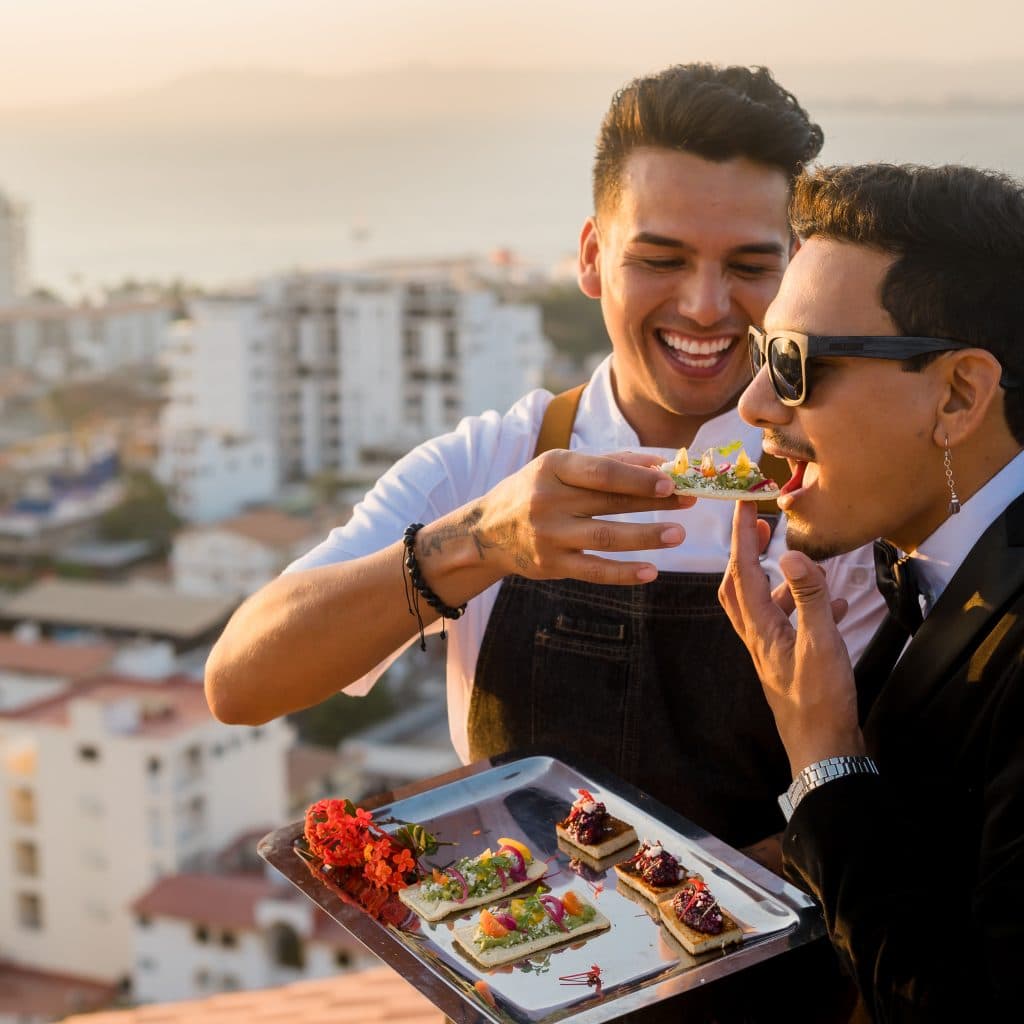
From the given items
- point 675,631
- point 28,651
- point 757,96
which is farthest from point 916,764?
point 28,651

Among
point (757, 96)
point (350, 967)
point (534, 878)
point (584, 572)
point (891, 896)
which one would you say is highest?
point (757, 96)

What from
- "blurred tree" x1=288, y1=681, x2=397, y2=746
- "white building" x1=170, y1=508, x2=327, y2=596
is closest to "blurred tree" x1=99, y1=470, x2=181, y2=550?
"white building" x1=170, y1=508, x2=327, y2=596

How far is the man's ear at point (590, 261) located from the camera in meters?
3.30

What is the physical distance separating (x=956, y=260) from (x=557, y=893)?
4.22ft

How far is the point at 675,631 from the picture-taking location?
2893 mm

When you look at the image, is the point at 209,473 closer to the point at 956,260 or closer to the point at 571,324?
the point at 571,324

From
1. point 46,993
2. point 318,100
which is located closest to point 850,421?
point 46,993

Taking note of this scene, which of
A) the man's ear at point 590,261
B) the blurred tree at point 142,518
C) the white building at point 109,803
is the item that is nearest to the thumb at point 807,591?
the man's ear at point 590,261

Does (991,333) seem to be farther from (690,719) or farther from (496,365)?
(496,365)

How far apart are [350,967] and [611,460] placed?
23.5 m

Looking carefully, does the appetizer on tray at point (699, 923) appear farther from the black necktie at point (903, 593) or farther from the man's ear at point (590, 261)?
the man's ear at point (590, 261)

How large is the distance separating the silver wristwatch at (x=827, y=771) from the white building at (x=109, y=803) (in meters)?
26.6

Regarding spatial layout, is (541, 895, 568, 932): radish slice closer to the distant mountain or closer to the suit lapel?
the suit lapel

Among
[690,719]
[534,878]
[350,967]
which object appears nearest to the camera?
[534,878]
